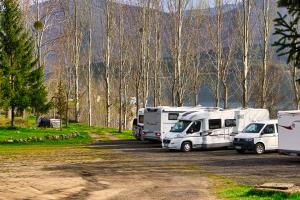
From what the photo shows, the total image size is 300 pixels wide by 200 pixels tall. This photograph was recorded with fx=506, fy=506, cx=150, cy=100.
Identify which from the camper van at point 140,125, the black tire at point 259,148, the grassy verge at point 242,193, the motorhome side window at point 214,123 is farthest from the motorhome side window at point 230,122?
the grassy verge at point 242,193

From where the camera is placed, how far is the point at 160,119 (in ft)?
109

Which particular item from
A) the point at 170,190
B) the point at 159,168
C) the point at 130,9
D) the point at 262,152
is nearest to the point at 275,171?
the point at 159,168

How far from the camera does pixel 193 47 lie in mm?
63500

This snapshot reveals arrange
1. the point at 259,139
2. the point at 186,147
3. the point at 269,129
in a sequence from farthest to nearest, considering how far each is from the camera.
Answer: the point at 186,147 < the point at 269,129 < the point at 259,139

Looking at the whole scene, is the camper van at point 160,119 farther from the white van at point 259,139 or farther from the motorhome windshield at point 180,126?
the white van at point 259,139

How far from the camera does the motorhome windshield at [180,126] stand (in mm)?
30391

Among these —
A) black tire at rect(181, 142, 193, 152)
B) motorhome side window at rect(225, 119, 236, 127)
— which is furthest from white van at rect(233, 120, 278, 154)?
black tire at rect(181, 142, 193, 152)

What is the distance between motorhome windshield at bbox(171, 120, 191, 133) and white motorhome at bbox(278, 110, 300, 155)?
7.29 m

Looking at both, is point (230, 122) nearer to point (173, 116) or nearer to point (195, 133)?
point (195, 133)

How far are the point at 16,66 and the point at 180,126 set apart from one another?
21.1 meters

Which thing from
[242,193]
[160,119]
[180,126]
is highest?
[160,119]

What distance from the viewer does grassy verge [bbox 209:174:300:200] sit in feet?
45.3

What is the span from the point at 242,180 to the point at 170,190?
331 cm

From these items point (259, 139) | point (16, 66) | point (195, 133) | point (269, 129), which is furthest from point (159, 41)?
point (259, 139)
